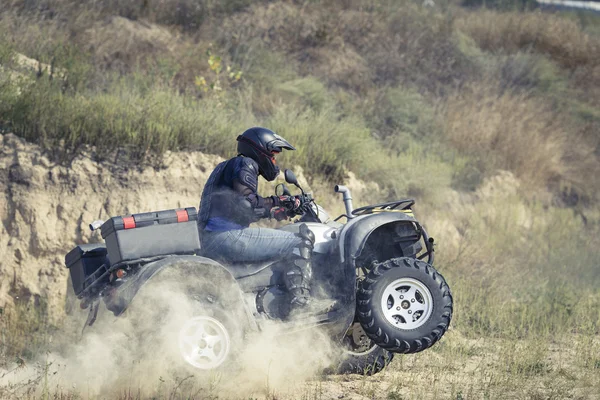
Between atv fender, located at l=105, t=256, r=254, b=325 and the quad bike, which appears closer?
atv fender, located at l=105, t=256, r=254, b=325

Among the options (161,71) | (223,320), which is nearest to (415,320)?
(223,320)

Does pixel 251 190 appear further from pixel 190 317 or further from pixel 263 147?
pixel 190 317

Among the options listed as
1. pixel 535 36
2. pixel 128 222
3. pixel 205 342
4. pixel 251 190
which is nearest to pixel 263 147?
pixel 251 190

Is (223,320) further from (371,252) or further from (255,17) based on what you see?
(255,17)

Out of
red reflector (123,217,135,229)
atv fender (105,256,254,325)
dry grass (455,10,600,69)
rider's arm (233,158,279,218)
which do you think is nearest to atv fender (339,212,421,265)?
rider's arm (233,158,279,218)

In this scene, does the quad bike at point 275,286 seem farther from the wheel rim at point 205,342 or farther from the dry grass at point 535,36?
the dry grass at point 535,36

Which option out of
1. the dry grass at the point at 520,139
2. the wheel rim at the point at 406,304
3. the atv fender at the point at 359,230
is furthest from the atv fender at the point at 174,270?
the dry grass at the point at 520,139

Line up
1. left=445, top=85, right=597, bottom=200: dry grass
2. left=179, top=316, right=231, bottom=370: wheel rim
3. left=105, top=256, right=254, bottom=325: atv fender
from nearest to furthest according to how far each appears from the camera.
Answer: left=105, top=256, right=254, bottom=325: atv fender < left=179, top=316, right=231, bottom=370: wheel rim < left=445, top=85, right=597, bottom=200: dry grass

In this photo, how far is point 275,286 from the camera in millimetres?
6844

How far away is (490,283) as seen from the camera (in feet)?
35.7

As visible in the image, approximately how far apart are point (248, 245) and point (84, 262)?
1.38 metres

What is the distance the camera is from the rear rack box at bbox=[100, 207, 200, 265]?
6227mm

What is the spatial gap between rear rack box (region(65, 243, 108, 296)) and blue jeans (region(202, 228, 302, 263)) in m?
0.90

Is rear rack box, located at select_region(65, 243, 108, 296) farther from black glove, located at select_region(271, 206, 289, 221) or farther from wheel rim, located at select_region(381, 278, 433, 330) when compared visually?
wheel rim, located at select_region(381, 278, 433, 330)
